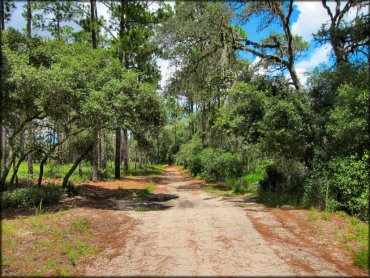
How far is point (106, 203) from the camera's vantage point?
1334 cm

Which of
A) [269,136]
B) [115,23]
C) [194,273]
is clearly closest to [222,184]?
[269,136]

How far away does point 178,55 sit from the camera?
16.2 meters

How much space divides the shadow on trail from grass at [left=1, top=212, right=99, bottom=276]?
118 cm

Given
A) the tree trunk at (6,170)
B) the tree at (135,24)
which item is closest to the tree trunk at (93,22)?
the tree at (135,24)

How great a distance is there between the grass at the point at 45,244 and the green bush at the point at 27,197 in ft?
5.65

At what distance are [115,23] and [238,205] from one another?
16716 millimetres

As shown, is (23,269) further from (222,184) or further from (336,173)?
(222,184)

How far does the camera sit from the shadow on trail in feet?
34.5

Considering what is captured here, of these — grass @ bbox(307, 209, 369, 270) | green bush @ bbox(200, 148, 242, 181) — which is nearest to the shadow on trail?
grass @ bbox(307, 209, 369, 270)

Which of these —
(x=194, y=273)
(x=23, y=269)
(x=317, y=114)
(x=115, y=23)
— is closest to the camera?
(x=194, y=273)

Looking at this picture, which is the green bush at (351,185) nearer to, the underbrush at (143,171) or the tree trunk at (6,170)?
the tree trunk at (6,170)

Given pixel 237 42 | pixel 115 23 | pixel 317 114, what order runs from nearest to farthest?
pixel 317 114
pixel 237 42
pixel 115 23

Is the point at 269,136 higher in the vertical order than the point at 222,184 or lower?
higher

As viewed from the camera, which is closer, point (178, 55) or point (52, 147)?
point (52, 147)
